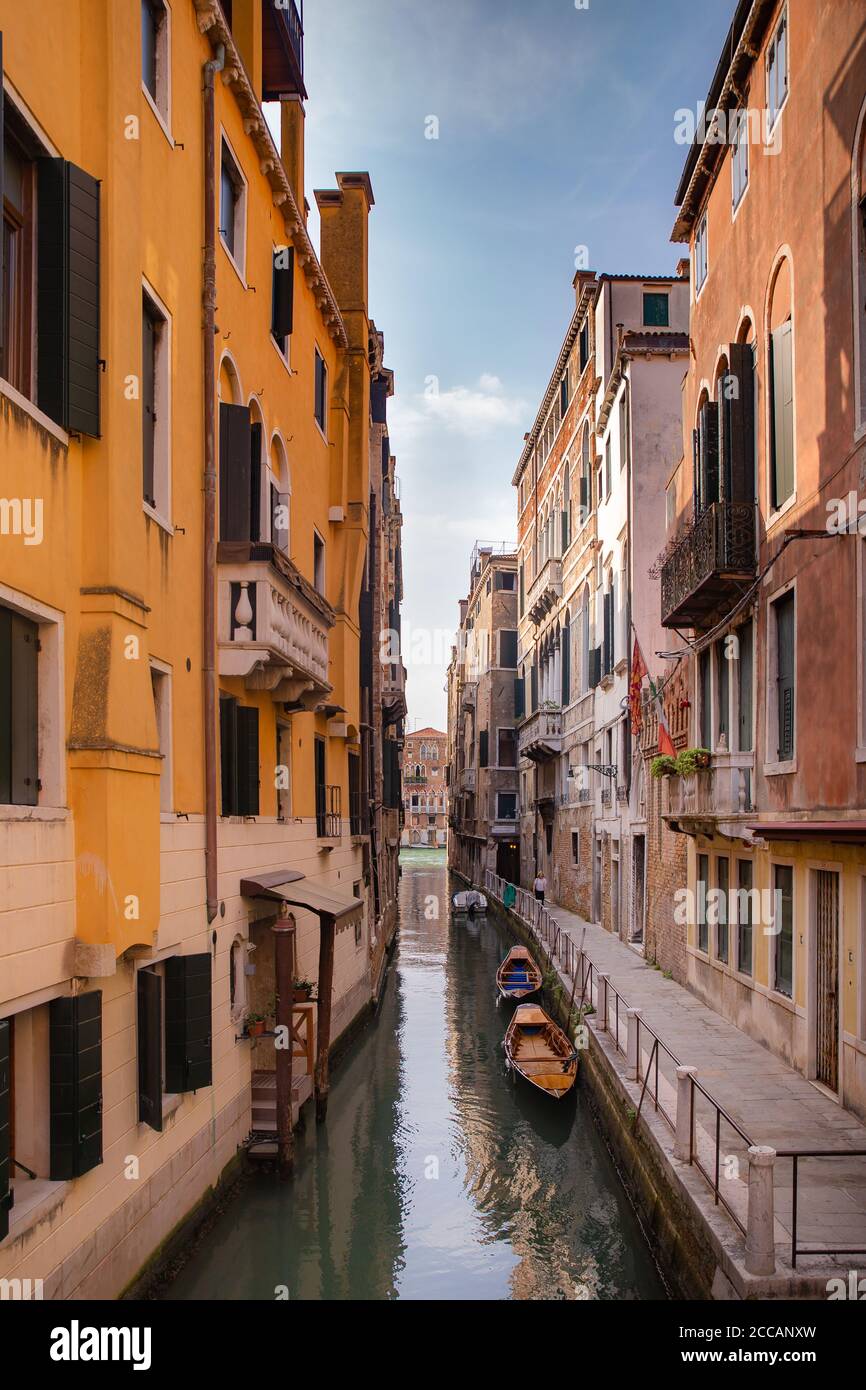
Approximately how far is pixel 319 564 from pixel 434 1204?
1004cm

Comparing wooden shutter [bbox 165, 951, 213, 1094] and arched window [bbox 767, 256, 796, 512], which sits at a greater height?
arched window [bbox 767, 256, 796, 512]

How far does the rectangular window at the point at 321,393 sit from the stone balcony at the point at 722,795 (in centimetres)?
806

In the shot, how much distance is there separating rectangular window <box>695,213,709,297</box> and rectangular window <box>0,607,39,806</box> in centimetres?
1334

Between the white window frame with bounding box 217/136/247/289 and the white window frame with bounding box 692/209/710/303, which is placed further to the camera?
the white window frame with bounding box 692/209/710/303

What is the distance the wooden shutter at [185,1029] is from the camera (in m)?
8.70

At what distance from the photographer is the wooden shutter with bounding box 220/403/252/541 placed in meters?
10.7

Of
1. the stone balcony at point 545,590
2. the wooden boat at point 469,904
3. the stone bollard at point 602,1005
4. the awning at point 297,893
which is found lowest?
the wooden boat at point 469,904

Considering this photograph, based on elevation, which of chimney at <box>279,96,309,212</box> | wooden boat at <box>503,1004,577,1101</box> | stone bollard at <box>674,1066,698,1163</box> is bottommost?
wooden boat at <box>503,1004,577,1101</box>

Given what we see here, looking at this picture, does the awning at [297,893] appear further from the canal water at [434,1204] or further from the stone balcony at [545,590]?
the stone balcony at [545,590]

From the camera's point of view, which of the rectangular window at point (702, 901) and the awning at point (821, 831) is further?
the rectangular window at point (702, 901)

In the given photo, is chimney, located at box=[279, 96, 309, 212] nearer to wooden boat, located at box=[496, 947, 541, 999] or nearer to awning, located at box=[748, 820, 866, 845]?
awning, located at box=[748, 820, 866, 845]

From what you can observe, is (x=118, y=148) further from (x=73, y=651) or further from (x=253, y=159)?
(x=253, y=159)

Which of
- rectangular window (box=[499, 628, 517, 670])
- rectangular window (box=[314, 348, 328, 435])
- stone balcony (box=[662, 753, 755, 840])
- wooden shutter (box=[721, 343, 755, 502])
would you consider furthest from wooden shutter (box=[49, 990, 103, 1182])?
rectangular window (box=[499, 628, 517, 670])

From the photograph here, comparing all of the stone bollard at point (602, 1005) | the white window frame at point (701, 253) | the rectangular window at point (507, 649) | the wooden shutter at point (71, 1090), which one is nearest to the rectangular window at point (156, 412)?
the wooden shutter at point (71, 1090)
